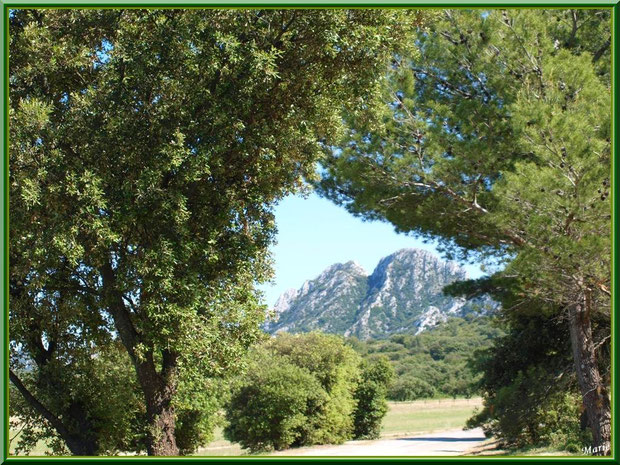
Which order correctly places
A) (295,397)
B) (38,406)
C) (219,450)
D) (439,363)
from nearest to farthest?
1. (38,406)
2. (295,397)
3. (219,450)
4. (439,363)

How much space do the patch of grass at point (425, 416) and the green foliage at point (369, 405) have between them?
969 mm

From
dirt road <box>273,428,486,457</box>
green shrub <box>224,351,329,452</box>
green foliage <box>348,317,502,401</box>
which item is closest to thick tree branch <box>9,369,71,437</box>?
dirt road <box>273,428,486,457</box>

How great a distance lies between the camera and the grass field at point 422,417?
3662 cm

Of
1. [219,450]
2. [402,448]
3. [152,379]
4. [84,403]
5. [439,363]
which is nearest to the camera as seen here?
[152,379]

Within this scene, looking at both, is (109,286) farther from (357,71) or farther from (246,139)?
(357,71)

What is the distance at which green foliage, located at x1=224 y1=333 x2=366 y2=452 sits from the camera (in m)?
28.1

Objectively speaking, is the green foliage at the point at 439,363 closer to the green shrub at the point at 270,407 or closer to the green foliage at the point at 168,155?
the green shrub at the point at 270,407

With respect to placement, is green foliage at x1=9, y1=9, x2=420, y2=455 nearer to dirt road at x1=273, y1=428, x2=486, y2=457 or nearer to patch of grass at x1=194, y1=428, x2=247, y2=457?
dirt road at x1=273, y1=428, x2=486, y2=457

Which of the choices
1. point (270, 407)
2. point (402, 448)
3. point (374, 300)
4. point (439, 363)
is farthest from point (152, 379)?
point (374, 300)

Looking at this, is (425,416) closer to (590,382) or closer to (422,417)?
(422,417)

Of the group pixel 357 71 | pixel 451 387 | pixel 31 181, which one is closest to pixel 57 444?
pixel 31 181

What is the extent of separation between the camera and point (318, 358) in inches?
1299

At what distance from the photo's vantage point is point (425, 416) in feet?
153

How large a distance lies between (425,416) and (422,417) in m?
0.27
